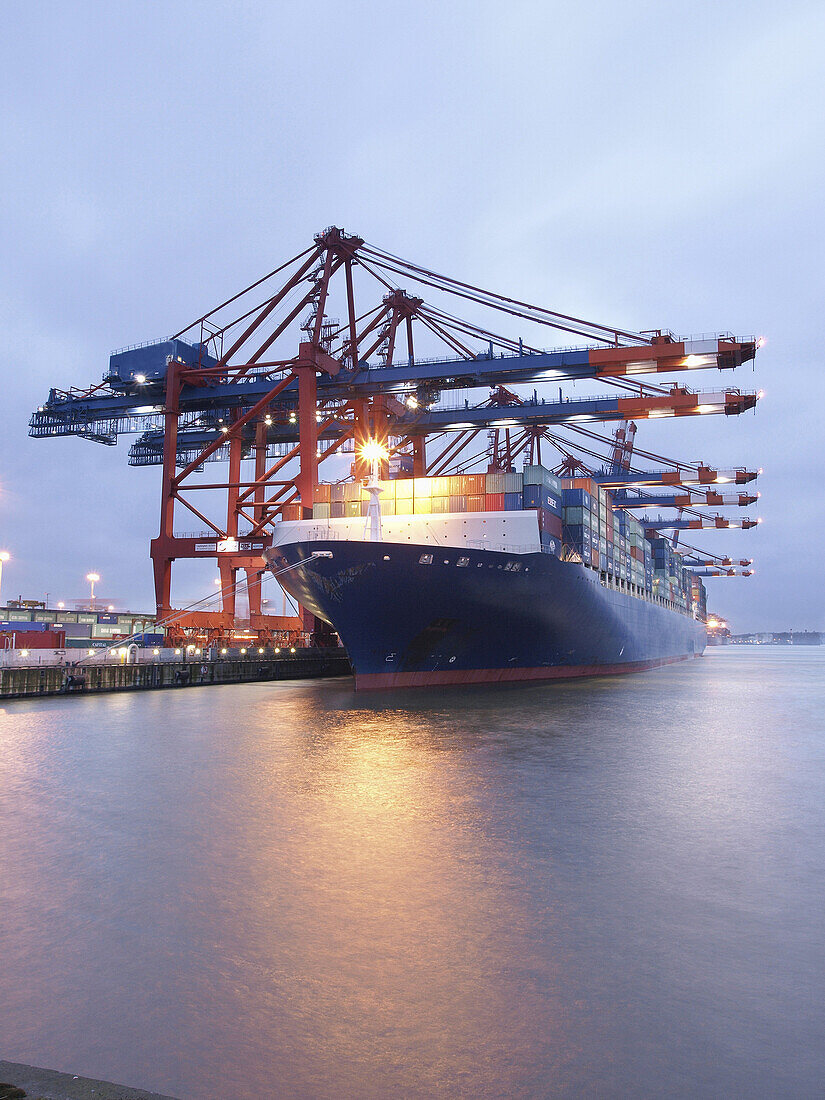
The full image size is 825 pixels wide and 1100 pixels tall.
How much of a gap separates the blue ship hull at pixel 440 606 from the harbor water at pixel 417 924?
10.9m

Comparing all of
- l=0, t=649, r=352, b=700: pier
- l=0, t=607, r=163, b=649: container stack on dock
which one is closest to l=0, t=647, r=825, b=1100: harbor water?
l=0, t=649, r=352, b=700: pier

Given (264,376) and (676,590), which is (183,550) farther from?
(676,590)

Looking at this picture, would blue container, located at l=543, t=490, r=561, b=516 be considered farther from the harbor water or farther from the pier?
the pier

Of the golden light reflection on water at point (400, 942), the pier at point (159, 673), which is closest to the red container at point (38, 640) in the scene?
the pier at point (159, 673)

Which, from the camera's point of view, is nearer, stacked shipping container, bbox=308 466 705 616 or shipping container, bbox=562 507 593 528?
stacked shipping container, bbox=308 466 705 616

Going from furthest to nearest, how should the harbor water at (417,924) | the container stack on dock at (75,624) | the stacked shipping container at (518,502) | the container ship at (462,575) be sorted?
the container stack on dock at (75,624) → the stacked shipping container at (518,502) → the container ship at (462,575) → the harbor water at (417,924)

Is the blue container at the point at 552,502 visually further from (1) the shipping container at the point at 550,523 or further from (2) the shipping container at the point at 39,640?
(2) the shipping container at the point at 39,640

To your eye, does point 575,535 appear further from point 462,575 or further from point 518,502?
point 462,575

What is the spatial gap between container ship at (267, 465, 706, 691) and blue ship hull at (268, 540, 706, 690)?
2.0 inches

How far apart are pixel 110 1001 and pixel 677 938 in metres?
4.57

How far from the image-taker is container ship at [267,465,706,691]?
2556 centimetres

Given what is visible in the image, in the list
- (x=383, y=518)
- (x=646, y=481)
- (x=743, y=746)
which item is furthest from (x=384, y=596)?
(x=646, y=481)

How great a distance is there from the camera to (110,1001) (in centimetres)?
Result: 493

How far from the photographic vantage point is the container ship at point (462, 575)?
25.6 m
